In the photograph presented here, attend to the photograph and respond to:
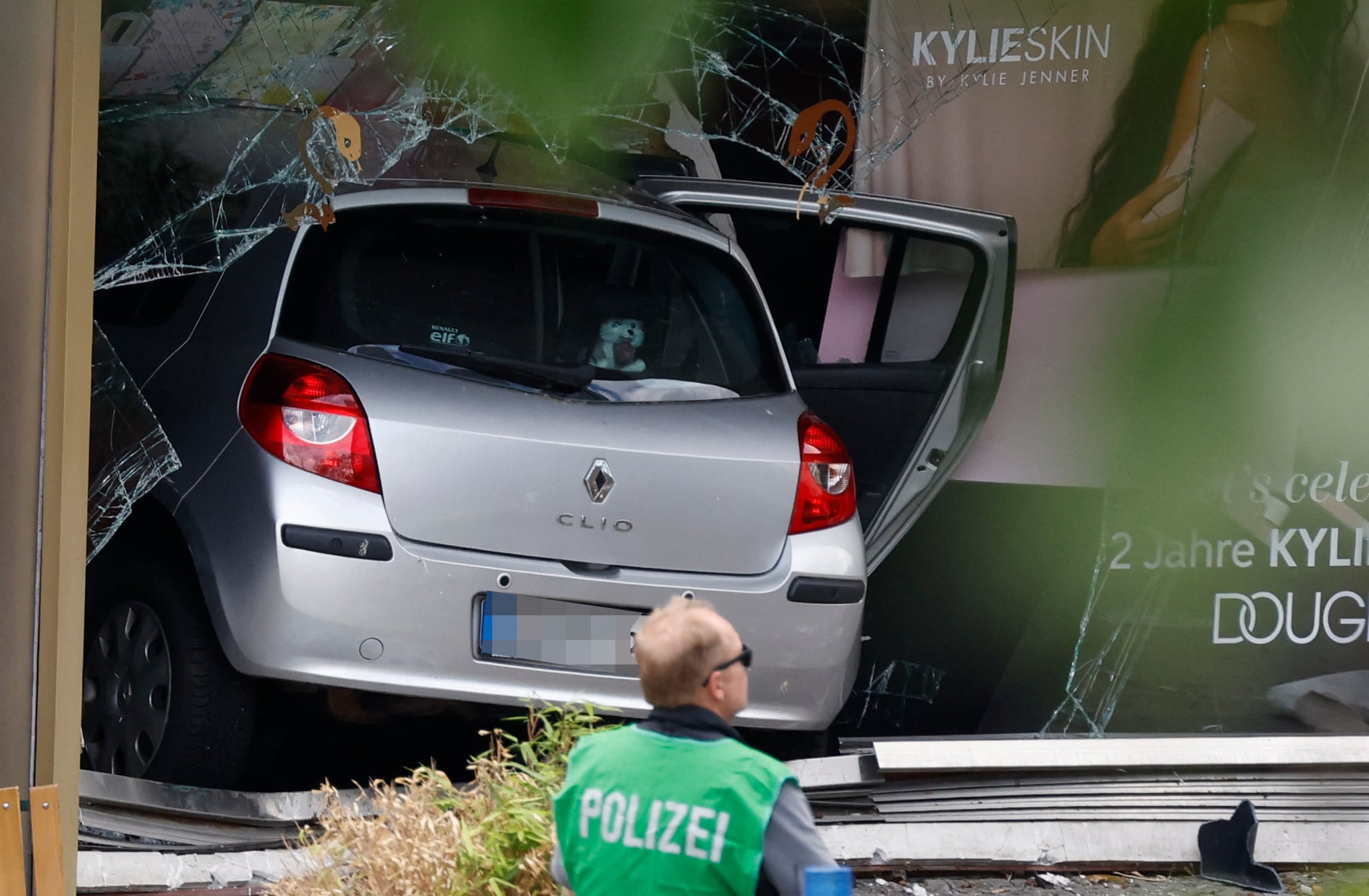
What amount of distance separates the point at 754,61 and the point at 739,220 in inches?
21.6

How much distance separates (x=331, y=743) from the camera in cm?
469

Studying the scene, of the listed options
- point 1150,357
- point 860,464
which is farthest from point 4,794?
A: point 1150,357

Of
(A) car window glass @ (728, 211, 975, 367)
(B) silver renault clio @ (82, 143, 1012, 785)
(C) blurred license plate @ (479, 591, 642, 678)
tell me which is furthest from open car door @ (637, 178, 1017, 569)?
(C) blurred license plate @ (479, 591, 642, 678)

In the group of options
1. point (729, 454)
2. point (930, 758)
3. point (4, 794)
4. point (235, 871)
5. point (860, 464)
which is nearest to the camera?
point (4, 794)

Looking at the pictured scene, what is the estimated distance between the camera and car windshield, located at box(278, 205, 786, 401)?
398 centimetres

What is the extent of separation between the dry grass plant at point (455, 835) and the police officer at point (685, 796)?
0.79 meters

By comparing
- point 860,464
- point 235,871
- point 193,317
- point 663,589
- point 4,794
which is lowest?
point 235,871

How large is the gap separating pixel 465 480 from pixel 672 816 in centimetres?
192

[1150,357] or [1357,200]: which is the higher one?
[1357,200]

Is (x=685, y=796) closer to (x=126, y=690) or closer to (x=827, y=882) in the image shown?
(x=827, y=882)

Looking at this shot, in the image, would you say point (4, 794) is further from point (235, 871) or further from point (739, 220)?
point (739, 220)

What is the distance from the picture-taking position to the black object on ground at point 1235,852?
4.28 metres

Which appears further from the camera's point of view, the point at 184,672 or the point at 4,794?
the point at 184,672

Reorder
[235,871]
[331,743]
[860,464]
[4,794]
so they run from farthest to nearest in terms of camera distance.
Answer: [860,464] → [331,743] → [235,871] → [4,794]
